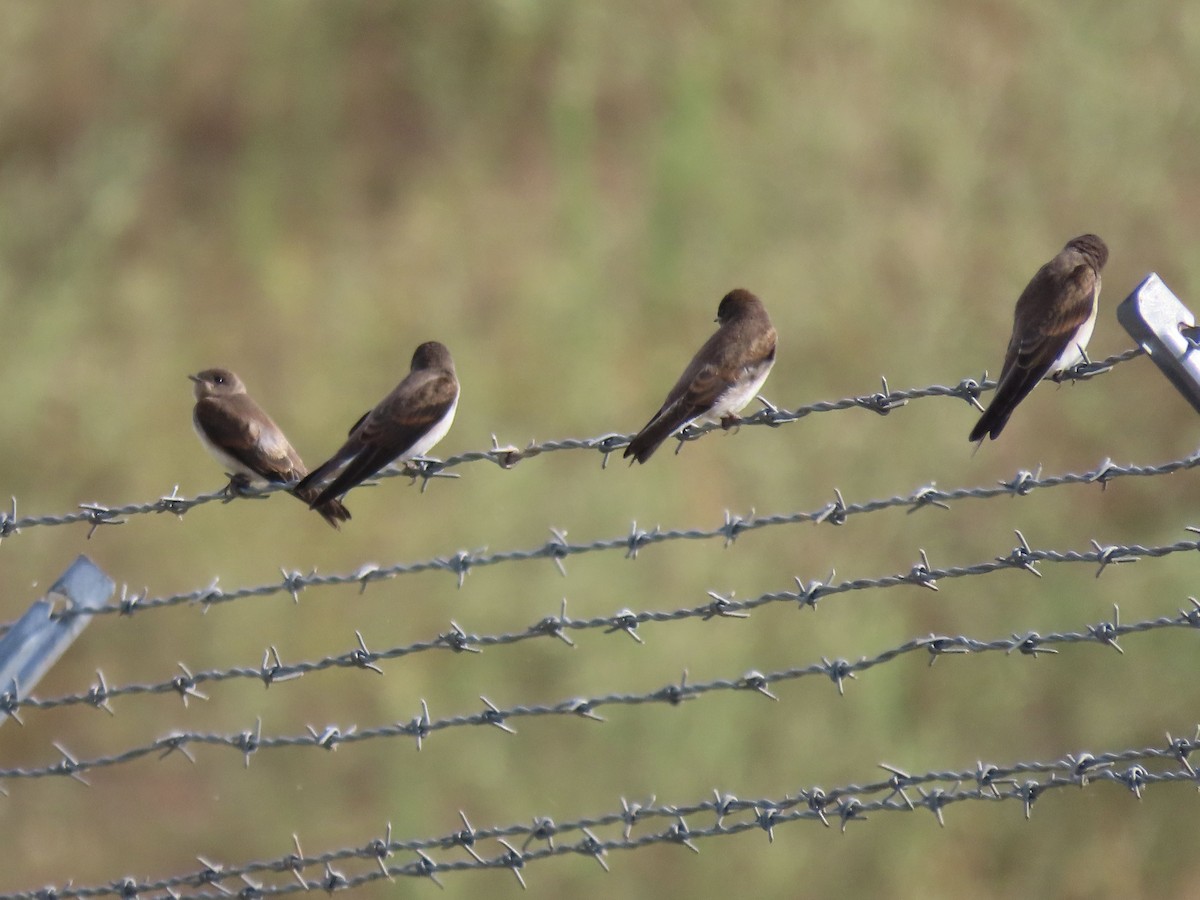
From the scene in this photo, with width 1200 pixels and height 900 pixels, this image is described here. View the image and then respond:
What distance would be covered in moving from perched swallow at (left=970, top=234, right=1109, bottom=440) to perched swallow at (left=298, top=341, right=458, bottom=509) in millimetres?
2417

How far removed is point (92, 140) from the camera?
15.6 metres

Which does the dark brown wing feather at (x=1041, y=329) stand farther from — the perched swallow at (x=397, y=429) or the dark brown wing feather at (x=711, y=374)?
the perched swallow at (x=397, y=429)

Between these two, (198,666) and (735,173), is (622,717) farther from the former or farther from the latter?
(735,173)

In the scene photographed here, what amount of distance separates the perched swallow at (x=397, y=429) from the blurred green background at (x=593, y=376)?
326 centimetres

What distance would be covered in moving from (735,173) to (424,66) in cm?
345

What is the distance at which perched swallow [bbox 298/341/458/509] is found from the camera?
6.68m

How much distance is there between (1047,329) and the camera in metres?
6.30

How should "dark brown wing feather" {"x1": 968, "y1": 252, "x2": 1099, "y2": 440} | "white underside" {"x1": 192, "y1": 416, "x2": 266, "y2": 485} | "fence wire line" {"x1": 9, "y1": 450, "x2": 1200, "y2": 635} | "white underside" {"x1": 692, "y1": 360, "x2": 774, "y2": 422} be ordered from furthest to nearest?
"white underside" {"x1": 192, "y1": 416, "x2": 266, "y2": 485}
"white underside" {"x1": 692, "y1": 360, "x2": 774, "y2": 422}
"dark brown wing feather" {"x1": 968, "y1": 252, "x2": 1099, "y2": 440}
"fence wire line" {"x1": 9, "y1": 450, "x2": 1200, "y2": 635}

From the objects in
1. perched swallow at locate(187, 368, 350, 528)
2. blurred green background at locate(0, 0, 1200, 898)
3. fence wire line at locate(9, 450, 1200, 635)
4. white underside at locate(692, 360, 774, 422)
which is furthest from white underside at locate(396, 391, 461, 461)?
blurred green background at locate(0, 0, 1200, 898)

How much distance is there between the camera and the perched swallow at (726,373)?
6.89 metres

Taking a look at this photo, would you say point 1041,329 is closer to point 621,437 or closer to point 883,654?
point 621,437

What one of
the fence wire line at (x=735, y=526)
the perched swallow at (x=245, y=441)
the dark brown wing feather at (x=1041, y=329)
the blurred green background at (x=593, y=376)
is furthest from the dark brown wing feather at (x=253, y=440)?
the blurred green background at (x=593, y=376)

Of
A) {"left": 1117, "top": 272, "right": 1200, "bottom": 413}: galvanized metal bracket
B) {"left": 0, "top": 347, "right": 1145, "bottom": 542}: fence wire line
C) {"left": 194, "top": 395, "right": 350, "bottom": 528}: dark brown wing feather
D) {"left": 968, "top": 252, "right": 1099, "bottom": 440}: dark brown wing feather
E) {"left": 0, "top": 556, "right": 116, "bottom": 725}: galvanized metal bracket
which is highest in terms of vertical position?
{"left": 194, "top": 395, "right": 350, "bottom": 528}: dark brown wing feather

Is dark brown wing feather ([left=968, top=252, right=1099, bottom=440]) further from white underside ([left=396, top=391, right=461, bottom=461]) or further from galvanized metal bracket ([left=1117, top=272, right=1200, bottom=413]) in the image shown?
white underside ([left=396, top=391, right=461, bottom=461])
